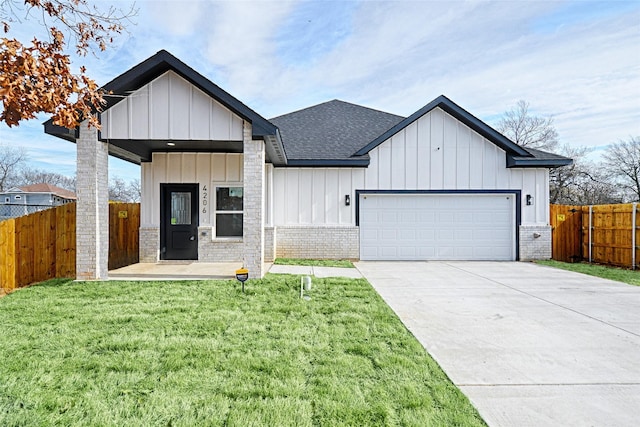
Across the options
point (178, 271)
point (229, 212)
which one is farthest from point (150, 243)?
point (229, 212)

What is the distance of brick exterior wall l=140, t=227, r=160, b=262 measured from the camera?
1017 cm

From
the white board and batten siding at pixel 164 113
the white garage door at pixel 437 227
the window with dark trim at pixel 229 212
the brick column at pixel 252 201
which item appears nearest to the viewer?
the white board and batten siding at pixel 164 113

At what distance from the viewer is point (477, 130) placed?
11039 millimetres

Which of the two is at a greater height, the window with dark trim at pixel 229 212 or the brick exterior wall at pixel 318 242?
the window with dark trim at pixel 229 212

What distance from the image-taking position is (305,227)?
11023 mm

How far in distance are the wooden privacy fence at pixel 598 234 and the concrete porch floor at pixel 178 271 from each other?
391 inches

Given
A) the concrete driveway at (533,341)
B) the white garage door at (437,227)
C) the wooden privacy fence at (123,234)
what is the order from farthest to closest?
the white garage door at (437,227)
the wooden privacy fence at (123,234)
the concrete driveway at (533,341)

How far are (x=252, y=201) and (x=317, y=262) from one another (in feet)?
12.0

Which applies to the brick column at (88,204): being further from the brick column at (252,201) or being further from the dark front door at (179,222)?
the dark front door at (179,222)

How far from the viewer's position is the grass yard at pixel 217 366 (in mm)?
2537

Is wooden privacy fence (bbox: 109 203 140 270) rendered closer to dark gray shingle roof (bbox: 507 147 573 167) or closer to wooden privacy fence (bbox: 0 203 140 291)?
wooden privacy fence (bbox: 0 203 140 291)

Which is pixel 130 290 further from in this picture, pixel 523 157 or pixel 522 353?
pixel 523 157

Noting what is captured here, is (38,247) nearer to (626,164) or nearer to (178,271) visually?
(178,271)

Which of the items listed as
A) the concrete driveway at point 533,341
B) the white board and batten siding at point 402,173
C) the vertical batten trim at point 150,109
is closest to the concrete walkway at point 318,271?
the concrete driveway at point 533,341
